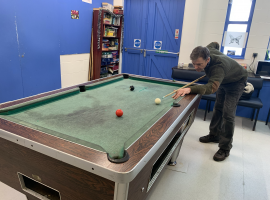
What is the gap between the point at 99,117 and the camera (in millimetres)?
1460

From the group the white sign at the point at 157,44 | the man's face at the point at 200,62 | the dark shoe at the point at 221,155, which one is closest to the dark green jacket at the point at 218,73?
the man's face at the point at 200,62

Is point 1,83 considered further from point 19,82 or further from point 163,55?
point 163,55

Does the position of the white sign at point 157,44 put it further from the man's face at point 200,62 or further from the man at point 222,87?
the man's face at point 200,62

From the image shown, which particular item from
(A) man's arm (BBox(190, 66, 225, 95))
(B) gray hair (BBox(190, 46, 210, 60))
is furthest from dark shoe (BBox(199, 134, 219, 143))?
(B) gray hair (BBox(190, 46, 210, 60))

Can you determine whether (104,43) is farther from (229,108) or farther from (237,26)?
(229,108)

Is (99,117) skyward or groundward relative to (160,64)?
groundward

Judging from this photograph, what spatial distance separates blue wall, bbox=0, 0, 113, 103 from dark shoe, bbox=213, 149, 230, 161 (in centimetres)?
336

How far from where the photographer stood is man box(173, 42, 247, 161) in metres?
2.04

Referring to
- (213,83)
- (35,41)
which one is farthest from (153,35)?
(213,83)

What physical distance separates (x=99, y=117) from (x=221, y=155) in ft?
5.91

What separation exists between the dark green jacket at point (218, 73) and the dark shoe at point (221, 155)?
907 mm

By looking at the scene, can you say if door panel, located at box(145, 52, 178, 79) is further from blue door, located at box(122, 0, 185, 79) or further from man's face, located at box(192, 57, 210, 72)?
man's face, located at box(192, 57, 210, 72)

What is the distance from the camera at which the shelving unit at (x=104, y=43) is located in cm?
456

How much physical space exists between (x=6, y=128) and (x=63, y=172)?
18.6 inches
